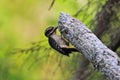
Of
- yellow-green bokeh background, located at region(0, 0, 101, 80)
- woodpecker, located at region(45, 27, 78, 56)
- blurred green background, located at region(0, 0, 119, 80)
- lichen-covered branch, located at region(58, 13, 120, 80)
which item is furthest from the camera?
yellow-green bokeh background, located at region(0, 0, 101, 80)

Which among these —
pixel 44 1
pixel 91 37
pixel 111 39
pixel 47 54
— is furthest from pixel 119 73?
pixel 44 1

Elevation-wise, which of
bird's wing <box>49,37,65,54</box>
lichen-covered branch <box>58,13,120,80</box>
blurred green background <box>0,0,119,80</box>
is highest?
blurred green background <box>0,0,119,80</box>

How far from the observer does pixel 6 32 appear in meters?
4.21

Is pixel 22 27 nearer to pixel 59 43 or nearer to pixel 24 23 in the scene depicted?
pixel 24 23

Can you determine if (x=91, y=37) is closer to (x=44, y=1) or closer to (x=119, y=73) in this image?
(x=119, y=73)

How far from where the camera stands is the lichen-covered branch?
133 cm

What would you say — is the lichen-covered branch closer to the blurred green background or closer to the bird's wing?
the bird's wing

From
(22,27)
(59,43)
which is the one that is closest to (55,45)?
(59,43)

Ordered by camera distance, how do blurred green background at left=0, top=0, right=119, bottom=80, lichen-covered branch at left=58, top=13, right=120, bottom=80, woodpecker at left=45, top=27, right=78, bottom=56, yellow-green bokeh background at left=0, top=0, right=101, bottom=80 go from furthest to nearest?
1. yellow-green bokeh background at left=0, top=0, right=101, bottom=80
2. blurred green background at left=0, top=0, right=119, bottom=80
3. woodpecker at left=45, top=27, right=78, bottom=56
4. lichen-covered branch at left=58, top=13, right=120, bottom=80

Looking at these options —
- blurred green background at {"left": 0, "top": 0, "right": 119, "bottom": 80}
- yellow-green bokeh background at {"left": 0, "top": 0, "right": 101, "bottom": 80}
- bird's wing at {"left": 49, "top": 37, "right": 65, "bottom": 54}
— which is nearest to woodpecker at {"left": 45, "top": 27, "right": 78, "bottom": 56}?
bird's wing at {"left": 49, "top": 37, "right": 65, "bottom": 54}

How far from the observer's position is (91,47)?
1365 millimetres

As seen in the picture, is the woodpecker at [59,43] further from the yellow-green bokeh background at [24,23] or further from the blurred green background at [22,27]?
the yellow-green bokeh background at [24,23]

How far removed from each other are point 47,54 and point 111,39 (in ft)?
1.03

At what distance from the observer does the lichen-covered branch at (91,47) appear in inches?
52.4
